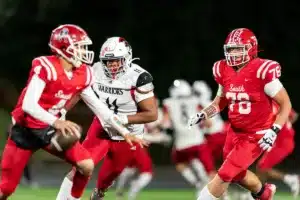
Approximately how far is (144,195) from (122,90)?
3930 millimetres

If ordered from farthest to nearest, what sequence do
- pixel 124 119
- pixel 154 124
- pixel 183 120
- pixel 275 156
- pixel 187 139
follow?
pixel 154 124, pixel 183 120, pixel 187 139, pixel 275 156, pixel 124 119

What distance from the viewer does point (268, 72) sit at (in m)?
6.78

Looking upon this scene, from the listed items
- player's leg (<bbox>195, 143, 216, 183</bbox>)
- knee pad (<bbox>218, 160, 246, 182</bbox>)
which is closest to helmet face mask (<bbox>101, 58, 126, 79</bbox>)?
knee pad (<bbox>218, 160, 246, 182</bbox>)

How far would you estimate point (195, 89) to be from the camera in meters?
10.8

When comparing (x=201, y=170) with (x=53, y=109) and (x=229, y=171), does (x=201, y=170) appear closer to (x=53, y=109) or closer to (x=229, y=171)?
(x=229, y=171)

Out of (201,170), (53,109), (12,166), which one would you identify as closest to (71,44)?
(53,109)

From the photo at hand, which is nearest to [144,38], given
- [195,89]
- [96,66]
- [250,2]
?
[250,2]

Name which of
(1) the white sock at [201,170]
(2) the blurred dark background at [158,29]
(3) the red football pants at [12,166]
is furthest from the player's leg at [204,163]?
(2) the blurred dark background at [158,29]

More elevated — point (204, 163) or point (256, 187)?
point (256, 187)

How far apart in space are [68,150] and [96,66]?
1176 millimetres

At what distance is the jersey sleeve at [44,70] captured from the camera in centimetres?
621

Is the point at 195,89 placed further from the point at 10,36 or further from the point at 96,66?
the point at 10,36

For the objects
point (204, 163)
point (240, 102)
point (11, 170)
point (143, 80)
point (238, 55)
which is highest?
point (238, 55)

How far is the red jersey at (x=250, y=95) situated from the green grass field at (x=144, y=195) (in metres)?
3.44
